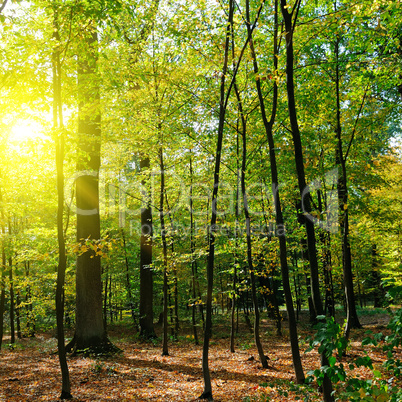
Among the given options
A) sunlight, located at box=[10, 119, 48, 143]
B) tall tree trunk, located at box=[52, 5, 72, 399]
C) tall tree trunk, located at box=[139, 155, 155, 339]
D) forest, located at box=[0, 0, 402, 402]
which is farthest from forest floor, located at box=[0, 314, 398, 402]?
sunlight, located at box=[10, 119, 48, 143]

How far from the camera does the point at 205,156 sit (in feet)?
36.8

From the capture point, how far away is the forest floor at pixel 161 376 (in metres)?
6.15

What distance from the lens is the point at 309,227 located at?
4.68m

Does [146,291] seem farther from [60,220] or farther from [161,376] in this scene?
[60,220]

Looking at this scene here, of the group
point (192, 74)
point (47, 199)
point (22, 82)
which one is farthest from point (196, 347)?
point (22, 82)

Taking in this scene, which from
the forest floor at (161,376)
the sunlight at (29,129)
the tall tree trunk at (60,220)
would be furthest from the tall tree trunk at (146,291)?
the tall tree trunk at (60,220)

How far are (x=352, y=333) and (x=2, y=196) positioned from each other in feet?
48.3

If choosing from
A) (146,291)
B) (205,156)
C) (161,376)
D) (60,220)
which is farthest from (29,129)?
(146,291)

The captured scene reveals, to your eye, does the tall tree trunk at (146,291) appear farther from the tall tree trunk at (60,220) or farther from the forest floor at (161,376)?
the tall tree trunk at (60,220)

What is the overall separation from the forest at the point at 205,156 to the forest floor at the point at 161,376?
0.24ft

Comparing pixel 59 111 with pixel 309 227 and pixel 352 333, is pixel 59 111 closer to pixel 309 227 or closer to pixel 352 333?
pixel 309 227

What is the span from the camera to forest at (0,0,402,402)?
508cm

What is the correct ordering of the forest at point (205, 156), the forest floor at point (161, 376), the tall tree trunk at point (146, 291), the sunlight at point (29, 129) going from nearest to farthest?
the forest at point (205, 156) → the sunlight at point (29, 129) → the forest floor at point (161, 376) → the tall tree trunk at point (146, 291)

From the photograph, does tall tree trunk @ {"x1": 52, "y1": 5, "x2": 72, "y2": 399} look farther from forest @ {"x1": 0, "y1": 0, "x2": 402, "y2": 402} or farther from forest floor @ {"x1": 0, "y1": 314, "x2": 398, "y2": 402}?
forest floor @ {"x1": 0, "y1": 314, "x2": 398, "y2": 402}
